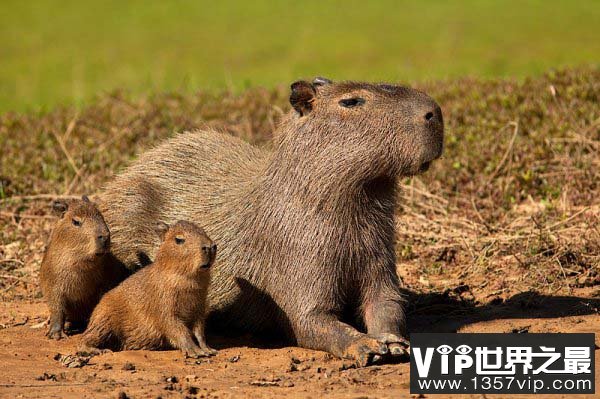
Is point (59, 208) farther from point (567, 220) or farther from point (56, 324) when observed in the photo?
point (567, 220)

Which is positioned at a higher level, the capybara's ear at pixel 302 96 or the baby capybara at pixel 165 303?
the capybara's ear at pixel 302 96

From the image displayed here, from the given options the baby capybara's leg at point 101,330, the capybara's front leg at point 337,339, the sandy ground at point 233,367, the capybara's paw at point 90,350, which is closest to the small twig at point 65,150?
the sandy ground at point 233,367

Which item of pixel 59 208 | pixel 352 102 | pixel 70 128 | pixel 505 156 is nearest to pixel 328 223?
pixel 352 102

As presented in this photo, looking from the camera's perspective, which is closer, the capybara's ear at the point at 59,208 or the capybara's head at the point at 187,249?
the capybara's head at the point at 187,249

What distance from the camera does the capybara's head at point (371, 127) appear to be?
614 cm

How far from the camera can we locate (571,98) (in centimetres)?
1008

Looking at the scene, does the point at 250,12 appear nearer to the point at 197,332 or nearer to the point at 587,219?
the point at 587,219

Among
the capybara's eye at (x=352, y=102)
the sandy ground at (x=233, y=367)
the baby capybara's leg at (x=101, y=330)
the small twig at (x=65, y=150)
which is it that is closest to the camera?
the sandy ground at (x=233, y=367)

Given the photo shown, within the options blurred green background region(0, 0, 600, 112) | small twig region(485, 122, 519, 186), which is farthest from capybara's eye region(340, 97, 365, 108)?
blurred green background region(0, 0, 600, 112)

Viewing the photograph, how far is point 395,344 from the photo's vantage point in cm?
588

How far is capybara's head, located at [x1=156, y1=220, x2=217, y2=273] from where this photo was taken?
5973mm

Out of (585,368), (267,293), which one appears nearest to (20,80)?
(267,293)

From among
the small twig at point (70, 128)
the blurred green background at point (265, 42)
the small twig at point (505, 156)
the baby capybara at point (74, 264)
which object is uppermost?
the blurred green background at point (265, 42)

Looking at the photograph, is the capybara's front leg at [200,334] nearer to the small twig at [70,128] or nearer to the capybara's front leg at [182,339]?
the capybara's front leg at [182,339]
